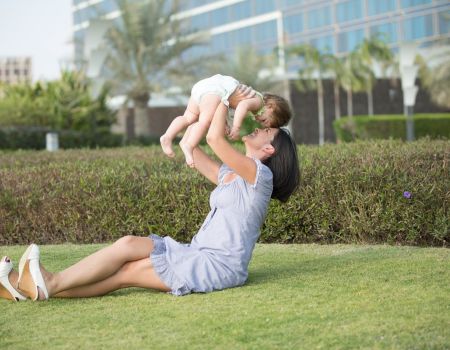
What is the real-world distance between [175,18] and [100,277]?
3095 centimetres

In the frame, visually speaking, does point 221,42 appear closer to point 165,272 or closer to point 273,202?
point 273,202

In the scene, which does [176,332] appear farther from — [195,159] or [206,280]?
[195,159]

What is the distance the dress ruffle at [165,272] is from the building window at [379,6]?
46341mm

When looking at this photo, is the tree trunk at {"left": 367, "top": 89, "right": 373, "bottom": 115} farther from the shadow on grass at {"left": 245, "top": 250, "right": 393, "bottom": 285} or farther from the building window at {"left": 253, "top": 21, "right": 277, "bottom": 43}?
the shadow on grass at {"left": 245, "top": 250, "right": 393, "bottom": 285}

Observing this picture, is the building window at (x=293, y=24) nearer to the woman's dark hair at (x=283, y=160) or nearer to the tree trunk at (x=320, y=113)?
the tree trunk at (x=320, y=113)

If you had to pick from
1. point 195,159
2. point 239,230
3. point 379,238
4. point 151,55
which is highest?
point 151,55

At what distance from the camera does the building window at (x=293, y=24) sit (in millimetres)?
54219

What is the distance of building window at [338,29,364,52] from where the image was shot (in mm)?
51094

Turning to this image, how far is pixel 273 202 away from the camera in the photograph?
7.11 m

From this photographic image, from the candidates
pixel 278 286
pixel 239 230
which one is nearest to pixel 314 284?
pixel 278 286

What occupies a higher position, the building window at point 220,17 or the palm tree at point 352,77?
the building window at point 220,17

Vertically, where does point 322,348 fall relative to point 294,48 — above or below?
below

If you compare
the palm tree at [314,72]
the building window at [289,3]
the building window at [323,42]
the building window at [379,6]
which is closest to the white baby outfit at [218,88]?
the palm tree at [314,72]

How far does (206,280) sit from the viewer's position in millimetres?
4797
